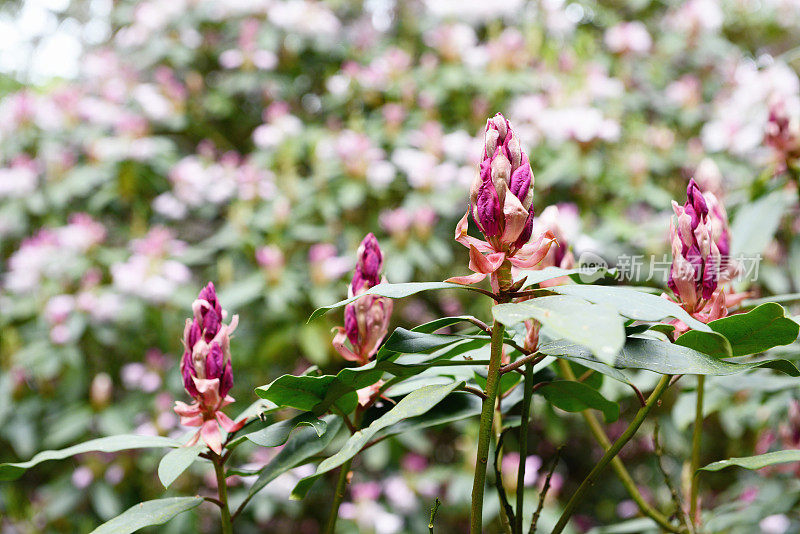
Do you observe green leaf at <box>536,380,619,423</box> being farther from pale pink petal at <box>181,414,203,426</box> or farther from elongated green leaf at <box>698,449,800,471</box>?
pale pink petal at <box>181,414,203,426</box>

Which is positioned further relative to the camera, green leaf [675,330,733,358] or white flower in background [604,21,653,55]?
white flower in background [604,21,653,55]

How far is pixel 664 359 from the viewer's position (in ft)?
1.34

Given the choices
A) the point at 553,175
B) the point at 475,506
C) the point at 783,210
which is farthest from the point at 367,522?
the point at 475,506

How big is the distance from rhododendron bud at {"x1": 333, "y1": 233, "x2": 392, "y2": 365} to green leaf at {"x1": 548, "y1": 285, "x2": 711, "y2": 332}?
0.60ft

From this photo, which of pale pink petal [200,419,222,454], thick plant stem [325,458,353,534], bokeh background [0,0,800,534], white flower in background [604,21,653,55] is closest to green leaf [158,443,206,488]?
pale pink petal [200,419,222,454]

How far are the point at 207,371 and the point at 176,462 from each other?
0.23 feet

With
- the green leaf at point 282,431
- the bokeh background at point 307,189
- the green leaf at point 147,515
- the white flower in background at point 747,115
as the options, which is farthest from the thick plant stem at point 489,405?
the white flower in background at point 747,115

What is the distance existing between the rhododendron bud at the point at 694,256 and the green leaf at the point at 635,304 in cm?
9

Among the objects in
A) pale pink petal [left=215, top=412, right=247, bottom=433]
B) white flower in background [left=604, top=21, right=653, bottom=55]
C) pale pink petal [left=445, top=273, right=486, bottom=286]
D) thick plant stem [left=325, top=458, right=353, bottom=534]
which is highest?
white flower in background [left=604, top=21, right=653, bottom=55]

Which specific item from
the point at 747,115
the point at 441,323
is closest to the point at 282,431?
the point at 441,323

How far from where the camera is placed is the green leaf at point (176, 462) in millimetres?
442

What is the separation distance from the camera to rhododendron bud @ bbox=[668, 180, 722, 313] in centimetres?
47

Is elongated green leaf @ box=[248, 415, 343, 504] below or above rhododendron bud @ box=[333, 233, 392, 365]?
below

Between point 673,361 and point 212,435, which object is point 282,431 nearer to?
point 212,435
